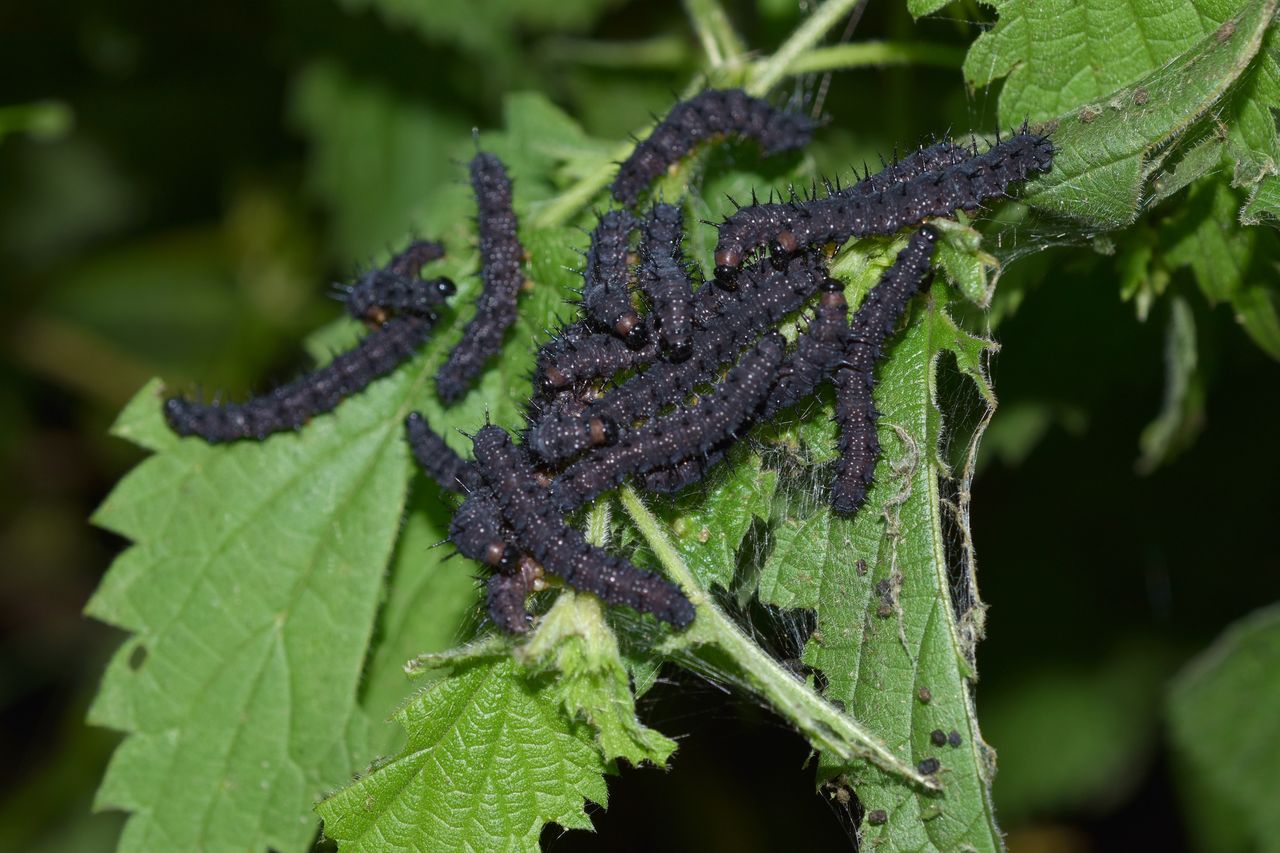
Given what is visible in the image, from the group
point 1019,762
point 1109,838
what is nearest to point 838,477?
point 1019,762

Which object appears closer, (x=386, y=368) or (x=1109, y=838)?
(x=386, y=368)

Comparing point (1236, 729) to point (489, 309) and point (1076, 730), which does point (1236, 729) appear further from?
point (489, 309)

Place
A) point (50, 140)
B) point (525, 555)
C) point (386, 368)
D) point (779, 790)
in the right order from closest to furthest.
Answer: point (525, 555) < point (386, 368) < point (779, 790) < point (50, 140)

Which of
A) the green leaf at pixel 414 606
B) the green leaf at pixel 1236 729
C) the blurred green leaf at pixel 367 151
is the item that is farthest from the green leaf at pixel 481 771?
the blurred green leaf at pixel 367 151

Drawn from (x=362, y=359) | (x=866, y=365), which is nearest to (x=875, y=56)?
(x=866, y=365)

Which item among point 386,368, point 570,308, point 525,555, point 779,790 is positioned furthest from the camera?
point 779,790

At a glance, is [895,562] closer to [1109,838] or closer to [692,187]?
[692,187]

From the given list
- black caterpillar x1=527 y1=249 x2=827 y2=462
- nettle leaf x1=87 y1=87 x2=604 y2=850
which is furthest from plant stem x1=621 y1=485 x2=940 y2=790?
nettle leaf x1=87 y1=87 x2=604 y2=850
